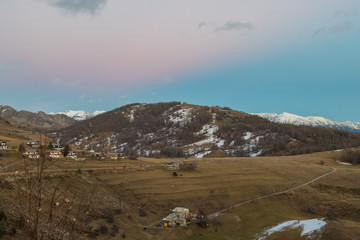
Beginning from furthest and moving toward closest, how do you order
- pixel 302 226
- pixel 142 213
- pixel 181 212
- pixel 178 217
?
pixel 142 213
pixel 181 212
pixel 178 217
pixel 302 226

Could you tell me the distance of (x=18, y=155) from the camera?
7119cm

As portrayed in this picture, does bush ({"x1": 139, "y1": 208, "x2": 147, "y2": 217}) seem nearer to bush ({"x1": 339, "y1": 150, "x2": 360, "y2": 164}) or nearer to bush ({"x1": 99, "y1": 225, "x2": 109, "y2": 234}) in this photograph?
bush ({"x1": 99, "y1": 225, "x2": 109, "y2": 234})

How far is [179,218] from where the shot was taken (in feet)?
170

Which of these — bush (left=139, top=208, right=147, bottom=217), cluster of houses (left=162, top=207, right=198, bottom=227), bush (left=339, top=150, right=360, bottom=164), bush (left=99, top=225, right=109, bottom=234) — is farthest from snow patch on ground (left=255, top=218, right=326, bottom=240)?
bush (left=339, top=150, right=360, bottom=164)

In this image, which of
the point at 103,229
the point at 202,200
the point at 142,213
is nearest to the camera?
the point at 103,229

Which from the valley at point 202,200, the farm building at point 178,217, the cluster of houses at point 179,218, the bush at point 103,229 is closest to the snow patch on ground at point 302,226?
the valley at point 202,200

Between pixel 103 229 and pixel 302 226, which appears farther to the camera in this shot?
pixel 302 226

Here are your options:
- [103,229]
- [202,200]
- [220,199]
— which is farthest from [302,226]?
[103,229]

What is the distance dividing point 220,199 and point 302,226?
849 inches

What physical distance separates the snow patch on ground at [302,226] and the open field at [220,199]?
3.91 feet

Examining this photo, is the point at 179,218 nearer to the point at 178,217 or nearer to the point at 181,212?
the point at 178,217

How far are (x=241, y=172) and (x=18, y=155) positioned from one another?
71.1 m

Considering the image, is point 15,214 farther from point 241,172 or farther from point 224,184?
point 241,172

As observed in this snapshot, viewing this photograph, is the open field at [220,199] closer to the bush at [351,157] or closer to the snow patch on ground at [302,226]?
the snow patch on ground at [302,226]
